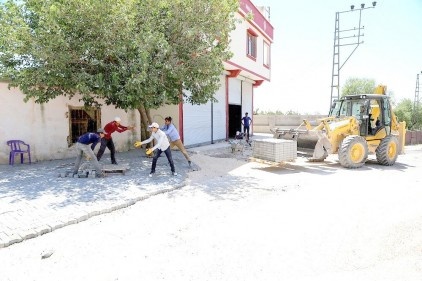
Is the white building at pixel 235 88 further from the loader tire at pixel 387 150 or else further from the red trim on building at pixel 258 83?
the loader tire at pixel 387 150

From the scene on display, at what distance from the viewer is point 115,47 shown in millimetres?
9070

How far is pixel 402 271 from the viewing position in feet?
11.6

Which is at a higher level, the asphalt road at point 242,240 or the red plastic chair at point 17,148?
the red plastic chair at point 17,148

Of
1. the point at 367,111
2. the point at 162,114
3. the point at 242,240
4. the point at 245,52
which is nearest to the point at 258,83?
the point at 245,52

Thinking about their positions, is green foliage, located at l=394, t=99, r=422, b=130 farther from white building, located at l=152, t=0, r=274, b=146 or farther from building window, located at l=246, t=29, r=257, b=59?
building window, located at l=246, t=29, r=257, b=59

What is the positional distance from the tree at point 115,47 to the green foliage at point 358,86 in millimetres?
40439

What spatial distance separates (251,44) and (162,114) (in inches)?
301

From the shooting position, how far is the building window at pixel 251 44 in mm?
18405

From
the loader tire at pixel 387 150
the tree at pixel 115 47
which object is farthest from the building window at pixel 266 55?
the loader tire at pixel 387 150

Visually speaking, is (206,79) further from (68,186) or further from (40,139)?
(40,139)

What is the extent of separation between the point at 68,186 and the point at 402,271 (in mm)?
6769

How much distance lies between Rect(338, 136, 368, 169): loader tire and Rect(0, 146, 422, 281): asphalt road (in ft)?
9.07

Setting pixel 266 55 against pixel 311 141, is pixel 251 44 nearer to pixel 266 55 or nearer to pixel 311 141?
pixel 266 55

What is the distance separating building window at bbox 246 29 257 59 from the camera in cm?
1840
